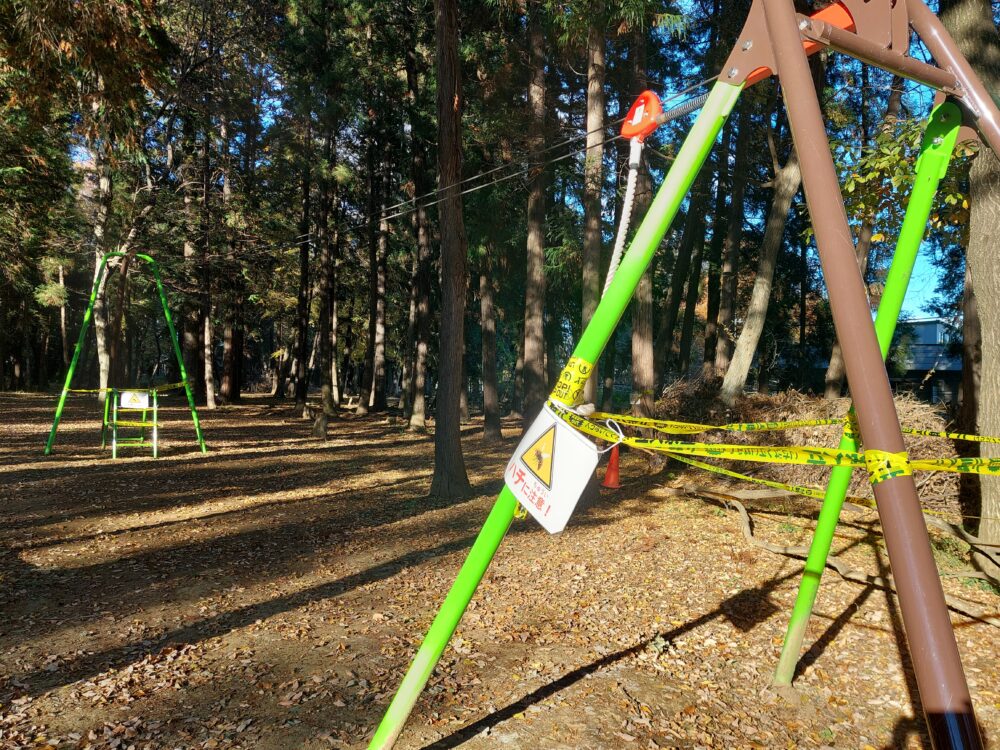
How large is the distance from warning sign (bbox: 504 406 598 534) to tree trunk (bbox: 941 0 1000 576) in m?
4.58

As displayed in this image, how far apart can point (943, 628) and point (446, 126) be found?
8.13m

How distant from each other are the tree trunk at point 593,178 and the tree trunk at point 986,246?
13.7ft

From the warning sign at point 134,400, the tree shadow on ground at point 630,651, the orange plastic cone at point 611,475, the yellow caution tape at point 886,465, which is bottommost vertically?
the tree shadow on ground at point 630,651

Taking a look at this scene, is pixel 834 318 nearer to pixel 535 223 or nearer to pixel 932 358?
pixel 535 223

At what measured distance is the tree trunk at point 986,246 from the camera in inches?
197

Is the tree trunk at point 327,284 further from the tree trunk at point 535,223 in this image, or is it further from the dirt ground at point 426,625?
the dirt ground at point 426,625

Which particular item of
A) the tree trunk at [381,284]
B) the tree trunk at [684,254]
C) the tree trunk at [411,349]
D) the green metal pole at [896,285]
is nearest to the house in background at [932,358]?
the tree trunk at [684,254]

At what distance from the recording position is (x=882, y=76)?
14609 millimetres

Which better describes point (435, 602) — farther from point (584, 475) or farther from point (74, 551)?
point (74, 551)

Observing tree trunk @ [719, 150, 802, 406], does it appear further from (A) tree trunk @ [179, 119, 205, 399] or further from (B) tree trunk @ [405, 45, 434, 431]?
(A) tree trunk @ [179, 119, 205, 399]

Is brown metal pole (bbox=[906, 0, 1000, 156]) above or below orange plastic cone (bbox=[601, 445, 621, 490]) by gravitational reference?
above

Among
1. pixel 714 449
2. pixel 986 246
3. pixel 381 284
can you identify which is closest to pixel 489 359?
pixel 381 284

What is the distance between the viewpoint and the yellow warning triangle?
7.66ft

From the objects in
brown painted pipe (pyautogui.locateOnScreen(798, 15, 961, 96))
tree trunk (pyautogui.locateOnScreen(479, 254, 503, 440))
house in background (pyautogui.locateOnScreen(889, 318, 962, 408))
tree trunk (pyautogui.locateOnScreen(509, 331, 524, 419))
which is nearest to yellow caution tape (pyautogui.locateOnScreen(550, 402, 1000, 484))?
brown painted pipe (pyautogui.locateOnScreen(798, 15, 961, 96))
